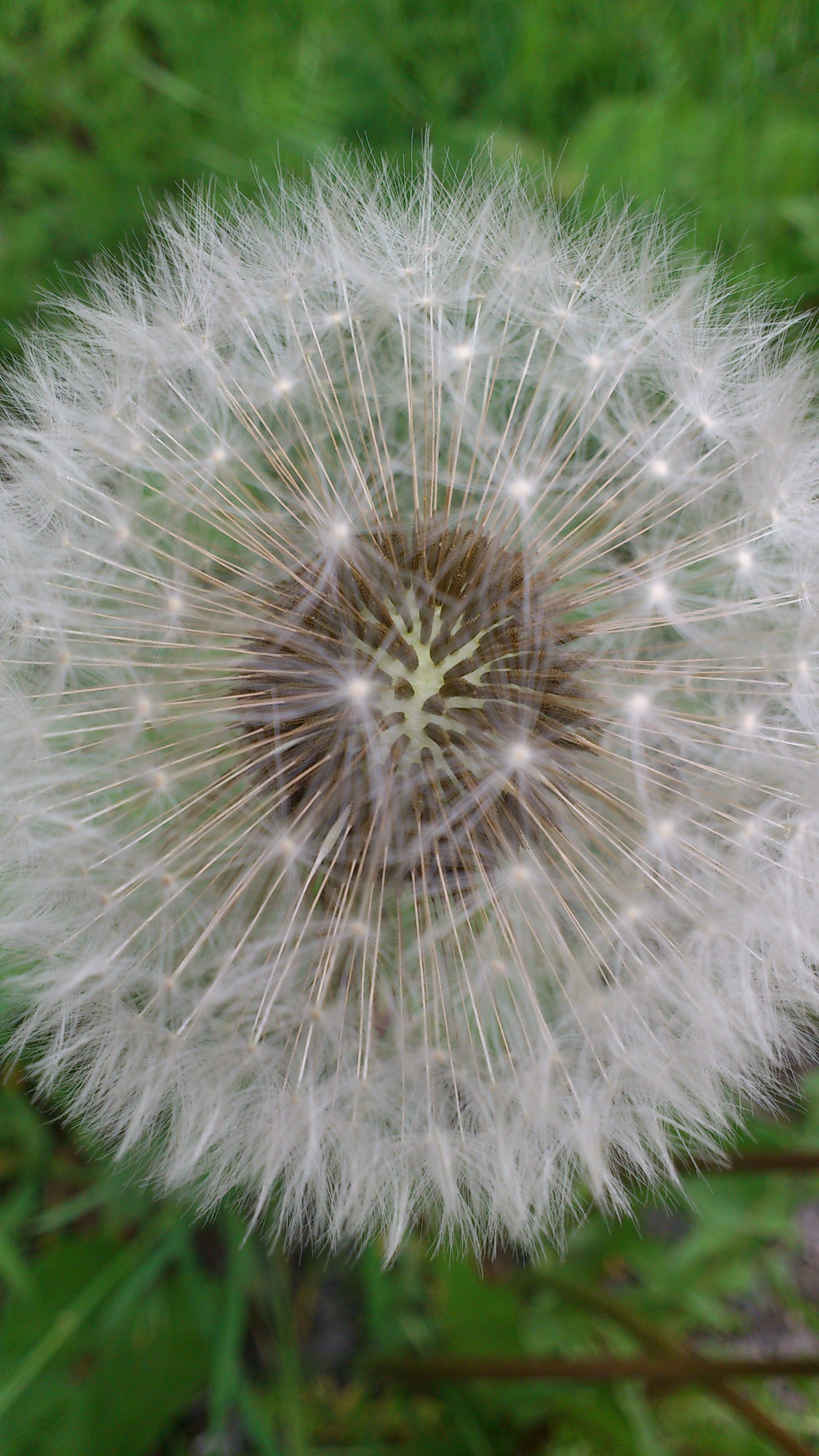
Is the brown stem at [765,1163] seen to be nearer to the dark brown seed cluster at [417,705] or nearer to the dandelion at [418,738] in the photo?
the dandelion at [418,738]

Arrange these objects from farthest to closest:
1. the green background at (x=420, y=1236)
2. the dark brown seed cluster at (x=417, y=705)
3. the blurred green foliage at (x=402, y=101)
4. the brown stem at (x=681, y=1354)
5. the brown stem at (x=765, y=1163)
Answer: the blurred green foliage at (x=402, y=101) < the green background at (x=420, y=1236) < the brown stem at (x=765, y=1163) < the brown stem at (x=681, y=1354) < the dark brown seed cluster at (x=417, y=705)

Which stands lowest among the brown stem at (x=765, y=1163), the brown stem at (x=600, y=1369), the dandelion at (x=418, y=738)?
Result: the brown stem at (x=600, y=1369)

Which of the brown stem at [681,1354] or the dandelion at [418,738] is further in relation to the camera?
the brown stem at [681,1354]

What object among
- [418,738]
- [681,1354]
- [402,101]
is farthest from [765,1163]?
[402,101]

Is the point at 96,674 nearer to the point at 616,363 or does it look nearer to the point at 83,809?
the point at 83,809

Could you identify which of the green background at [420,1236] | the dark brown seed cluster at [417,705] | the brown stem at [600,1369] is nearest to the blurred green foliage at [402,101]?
the green background at [420,1236]
